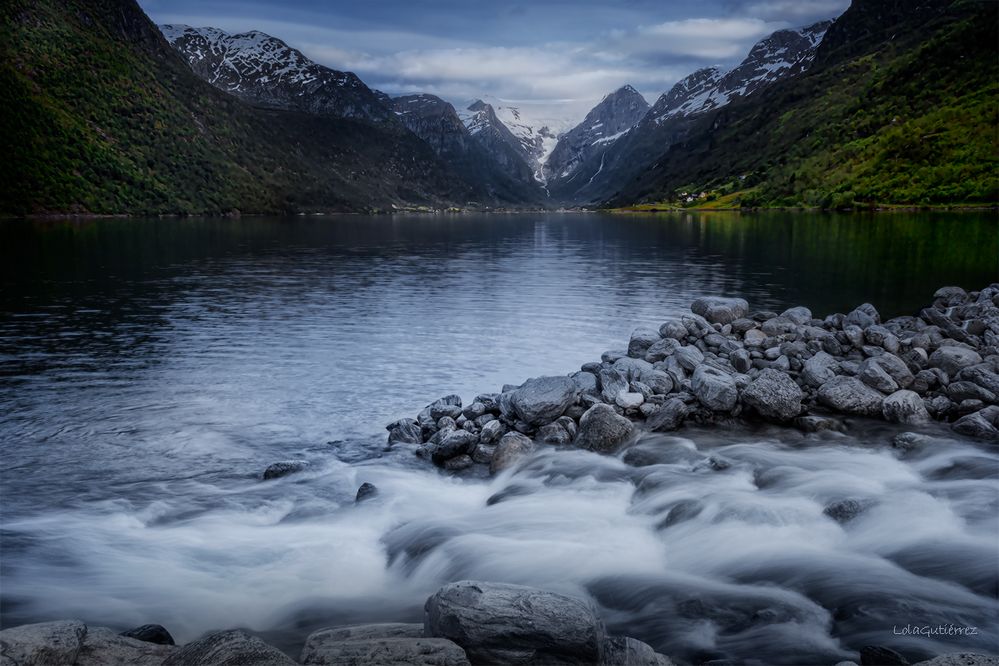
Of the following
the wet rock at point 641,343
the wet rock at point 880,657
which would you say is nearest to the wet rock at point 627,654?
the wet rock at point 880,657

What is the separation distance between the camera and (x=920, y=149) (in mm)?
171250

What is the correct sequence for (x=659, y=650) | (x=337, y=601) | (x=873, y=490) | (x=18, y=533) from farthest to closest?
(x=873, y=490) < (x=18, y=533) < (x=337, y=601) < (x=659, y=650)

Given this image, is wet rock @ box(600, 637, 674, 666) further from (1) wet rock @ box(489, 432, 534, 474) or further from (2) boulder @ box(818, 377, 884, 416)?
(2) boulder @ box(818, 377, 884, 416)

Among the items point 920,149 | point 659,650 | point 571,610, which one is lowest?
point 659,650

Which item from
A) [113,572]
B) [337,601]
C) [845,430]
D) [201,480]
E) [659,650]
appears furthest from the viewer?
[845,430]

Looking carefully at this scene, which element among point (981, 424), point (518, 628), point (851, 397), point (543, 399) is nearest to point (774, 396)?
point (851, 397)

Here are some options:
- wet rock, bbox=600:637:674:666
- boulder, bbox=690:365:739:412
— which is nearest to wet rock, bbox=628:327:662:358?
boulder, bbox=690:365:739:412

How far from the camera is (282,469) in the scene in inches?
629

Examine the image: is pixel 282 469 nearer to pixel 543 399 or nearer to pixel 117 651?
pixel 543 399

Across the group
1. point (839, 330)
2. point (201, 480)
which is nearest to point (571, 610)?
point (201, 480)

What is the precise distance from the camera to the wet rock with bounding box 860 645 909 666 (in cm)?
866

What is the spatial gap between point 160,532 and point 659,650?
9.50 m

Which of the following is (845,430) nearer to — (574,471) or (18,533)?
(574,471)

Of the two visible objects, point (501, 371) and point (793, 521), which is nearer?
point (793, 521)
